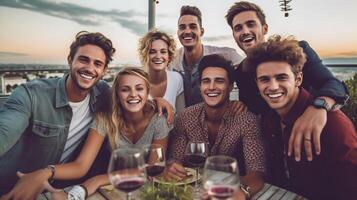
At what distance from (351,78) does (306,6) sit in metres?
3.24

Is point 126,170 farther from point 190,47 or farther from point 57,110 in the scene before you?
point 190,47

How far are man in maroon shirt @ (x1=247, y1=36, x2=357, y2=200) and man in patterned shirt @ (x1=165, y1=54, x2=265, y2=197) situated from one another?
0.18 meters

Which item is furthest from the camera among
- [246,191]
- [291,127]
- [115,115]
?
[115,115]

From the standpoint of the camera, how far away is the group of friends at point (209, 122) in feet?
5.45

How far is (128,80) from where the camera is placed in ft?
7.54

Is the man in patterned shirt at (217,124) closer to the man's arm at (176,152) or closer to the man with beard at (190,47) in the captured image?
the man's arm at (176,152)

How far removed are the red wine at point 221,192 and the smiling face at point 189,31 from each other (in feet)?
8.70

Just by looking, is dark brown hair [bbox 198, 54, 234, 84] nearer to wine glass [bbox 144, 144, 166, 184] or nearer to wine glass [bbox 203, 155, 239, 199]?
wine glass [bbox 144, 144, 166, 184]

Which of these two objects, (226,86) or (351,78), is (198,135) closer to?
(226,86)

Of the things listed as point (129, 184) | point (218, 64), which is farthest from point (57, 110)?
point (129, 184)

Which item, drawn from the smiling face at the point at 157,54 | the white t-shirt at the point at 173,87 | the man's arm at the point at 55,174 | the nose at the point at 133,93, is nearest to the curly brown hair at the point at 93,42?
the nose at the point at 133,93

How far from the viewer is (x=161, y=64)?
3.19m

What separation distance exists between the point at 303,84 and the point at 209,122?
0.77m

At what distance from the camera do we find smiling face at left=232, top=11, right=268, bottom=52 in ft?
9.27
